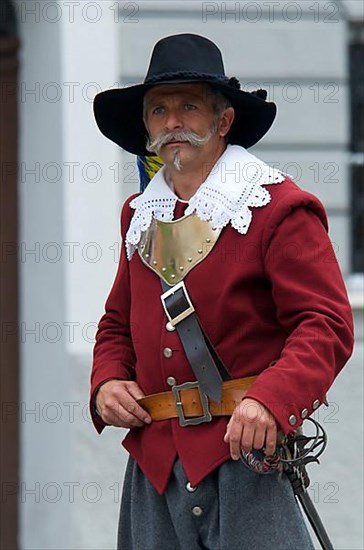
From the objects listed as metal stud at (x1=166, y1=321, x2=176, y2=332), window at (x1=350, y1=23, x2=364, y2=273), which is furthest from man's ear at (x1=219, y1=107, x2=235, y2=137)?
window at (x1=350, y1=23, x2=364, y2=273)

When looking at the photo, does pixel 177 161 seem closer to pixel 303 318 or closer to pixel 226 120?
pixel 226 120

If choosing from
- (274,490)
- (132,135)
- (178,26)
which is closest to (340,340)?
(274,490)

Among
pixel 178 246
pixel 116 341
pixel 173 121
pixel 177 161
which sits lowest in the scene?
pixel 116 341

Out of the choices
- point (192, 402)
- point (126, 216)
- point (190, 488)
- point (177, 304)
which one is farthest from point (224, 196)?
point (190, 488)

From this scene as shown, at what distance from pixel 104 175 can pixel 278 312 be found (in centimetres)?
246

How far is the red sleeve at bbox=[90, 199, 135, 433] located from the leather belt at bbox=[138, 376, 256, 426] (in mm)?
176

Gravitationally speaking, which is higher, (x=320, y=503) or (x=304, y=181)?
(x=304, y=181)

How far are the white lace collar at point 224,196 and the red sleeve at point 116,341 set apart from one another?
0.12 m

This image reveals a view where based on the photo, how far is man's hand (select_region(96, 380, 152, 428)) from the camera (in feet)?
11.5

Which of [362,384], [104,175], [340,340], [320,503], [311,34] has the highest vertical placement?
[311,34]

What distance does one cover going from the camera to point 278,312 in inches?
132

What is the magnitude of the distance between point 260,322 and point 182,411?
304 mm

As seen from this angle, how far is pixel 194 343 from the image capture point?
340cm

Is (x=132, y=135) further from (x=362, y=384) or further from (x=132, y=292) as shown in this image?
(x=362, y=384)
